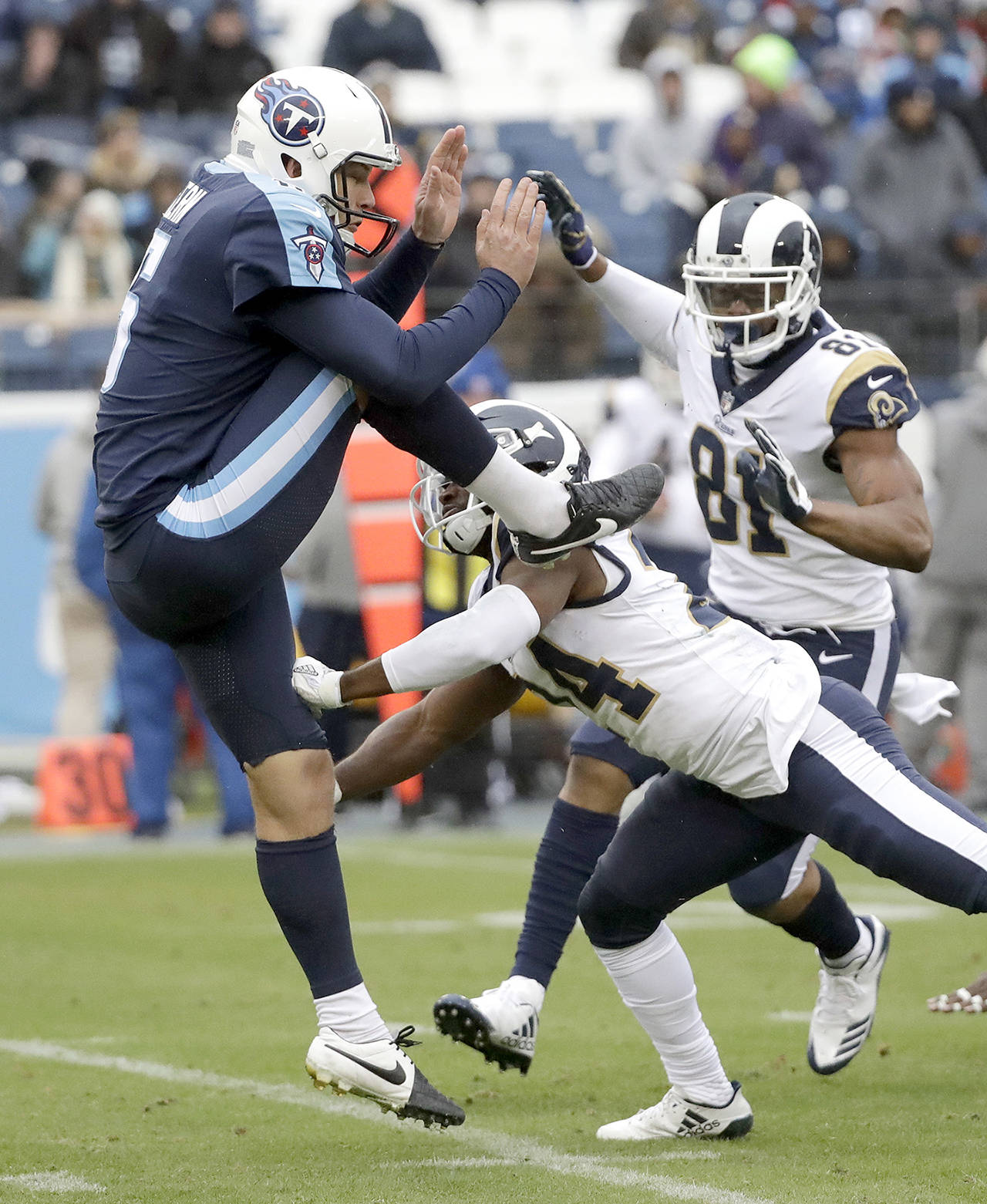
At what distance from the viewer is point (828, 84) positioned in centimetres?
1520

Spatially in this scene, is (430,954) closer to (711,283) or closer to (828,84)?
(711,283)

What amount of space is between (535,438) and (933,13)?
12.7m

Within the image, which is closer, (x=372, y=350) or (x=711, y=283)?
(x=372, y=350)

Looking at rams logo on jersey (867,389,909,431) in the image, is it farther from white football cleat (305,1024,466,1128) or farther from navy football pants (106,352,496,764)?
white football cleat (305,1024,466,1128)

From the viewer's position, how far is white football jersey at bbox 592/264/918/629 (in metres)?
4.17

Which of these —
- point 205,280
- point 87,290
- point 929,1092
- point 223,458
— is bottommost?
point 929,1092

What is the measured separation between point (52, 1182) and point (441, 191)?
6.27ft

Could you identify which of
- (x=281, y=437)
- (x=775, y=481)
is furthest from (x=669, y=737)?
(x=281, y=437)

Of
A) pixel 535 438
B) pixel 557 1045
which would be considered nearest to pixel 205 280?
pixel 535 438

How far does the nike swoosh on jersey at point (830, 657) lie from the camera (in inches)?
170

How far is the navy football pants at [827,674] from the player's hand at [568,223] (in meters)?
1.02

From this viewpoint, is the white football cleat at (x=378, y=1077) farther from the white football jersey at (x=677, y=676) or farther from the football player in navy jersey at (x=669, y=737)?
the white football jersey at (x=677, y=676)

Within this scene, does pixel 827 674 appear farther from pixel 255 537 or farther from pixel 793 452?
pixel 255 537

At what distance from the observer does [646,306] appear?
15.5ft
